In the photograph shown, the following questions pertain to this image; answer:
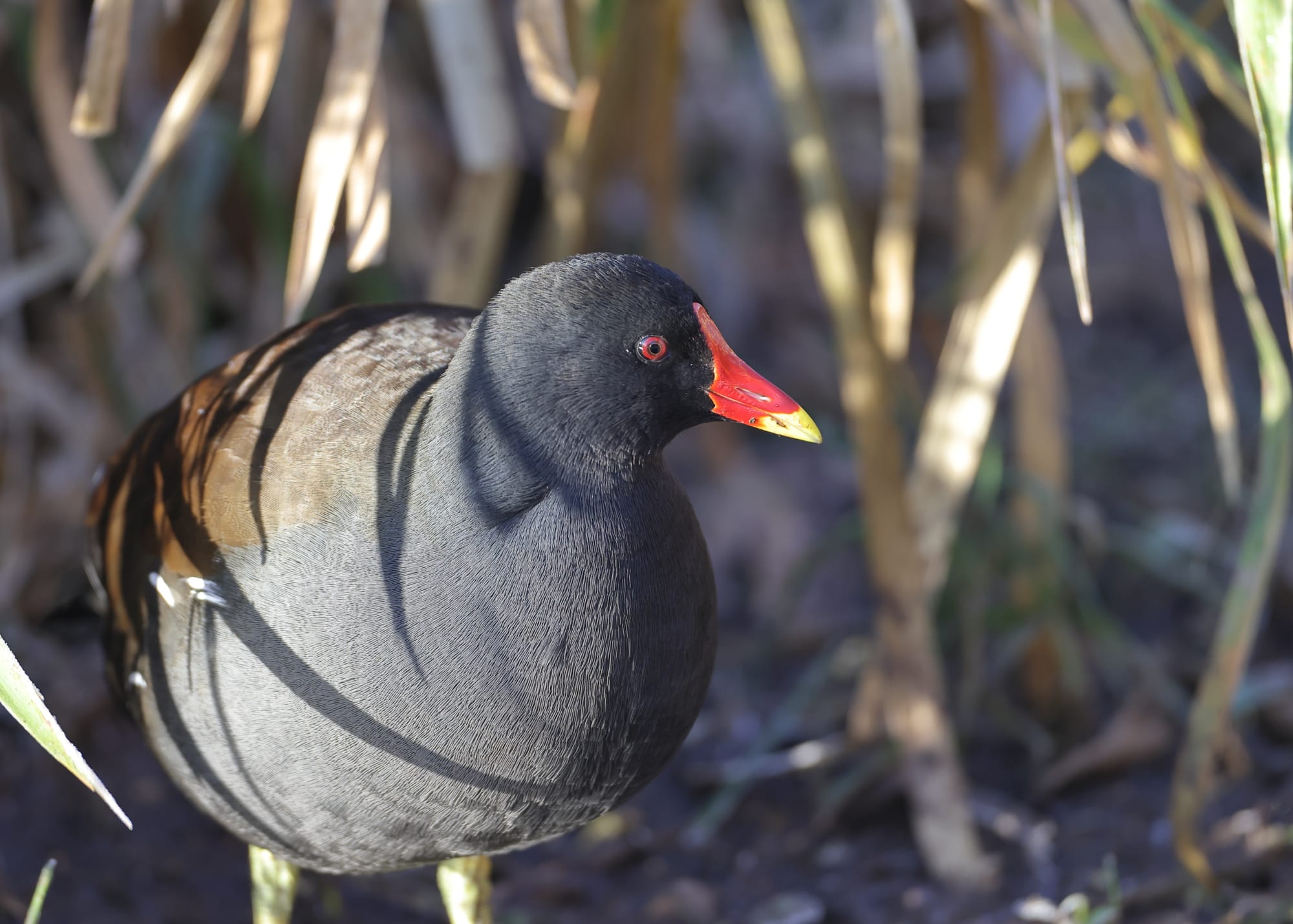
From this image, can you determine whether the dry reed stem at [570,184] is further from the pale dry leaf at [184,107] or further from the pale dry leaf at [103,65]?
the pale dry leaf at [103,65]

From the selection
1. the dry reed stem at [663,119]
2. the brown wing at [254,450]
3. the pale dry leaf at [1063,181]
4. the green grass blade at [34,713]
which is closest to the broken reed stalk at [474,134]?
the dry reed stem at [663,119]

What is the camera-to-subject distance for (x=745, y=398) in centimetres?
179

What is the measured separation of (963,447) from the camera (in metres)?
2.46

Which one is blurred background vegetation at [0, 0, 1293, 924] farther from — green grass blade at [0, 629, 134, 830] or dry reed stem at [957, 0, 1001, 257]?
green grass blade at [0, 629, 134, 830]

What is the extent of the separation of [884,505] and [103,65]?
147 centimetres

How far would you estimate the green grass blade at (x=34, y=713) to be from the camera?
134cm

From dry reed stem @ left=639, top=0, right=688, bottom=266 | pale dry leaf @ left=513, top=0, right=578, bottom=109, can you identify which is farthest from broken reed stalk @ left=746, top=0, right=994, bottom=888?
pale dry leaf @ left=513, top=0, right=578, bottom=109

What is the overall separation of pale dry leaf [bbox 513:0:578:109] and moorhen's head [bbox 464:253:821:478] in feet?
1.34

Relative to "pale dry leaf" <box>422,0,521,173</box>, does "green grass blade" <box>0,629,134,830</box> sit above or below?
below

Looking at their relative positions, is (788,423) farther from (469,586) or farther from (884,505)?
(884,505)

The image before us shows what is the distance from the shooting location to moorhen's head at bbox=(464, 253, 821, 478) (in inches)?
67.2

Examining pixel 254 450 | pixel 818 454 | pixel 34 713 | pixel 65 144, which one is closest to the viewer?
pixel 34 713

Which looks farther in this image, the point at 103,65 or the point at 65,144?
the point at 65,144

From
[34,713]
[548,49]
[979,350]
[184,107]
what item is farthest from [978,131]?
[34,713]
